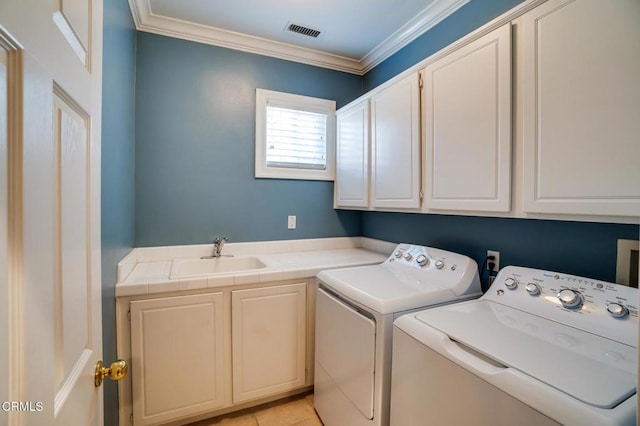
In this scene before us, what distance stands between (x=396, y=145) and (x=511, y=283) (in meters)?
1.01

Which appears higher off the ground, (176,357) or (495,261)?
(495,261)

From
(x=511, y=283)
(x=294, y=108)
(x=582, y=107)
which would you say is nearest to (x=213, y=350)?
(x=511, y=283)

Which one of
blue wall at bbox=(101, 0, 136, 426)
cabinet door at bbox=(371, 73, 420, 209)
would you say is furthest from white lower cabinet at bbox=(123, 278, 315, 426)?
cabinet door at bbox=(371, 73, 420, 209)

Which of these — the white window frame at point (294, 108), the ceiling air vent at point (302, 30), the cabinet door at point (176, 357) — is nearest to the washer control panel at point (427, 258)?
the white window frame at point (294, 108)

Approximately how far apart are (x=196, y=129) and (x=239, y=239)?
0.93 meters

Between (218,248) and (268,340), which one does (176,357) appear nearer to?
(268,340)

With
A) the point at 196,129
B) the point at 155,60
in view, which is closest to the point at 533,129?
the point at 196,129

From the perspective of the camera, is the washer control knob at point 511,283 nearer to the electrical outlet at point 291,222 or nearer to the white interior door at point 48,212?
the white interior door at point 48,212

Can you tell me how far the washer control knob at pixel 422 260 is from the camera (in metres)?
1.68

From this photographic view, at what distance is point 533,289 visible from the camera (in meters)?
1.16

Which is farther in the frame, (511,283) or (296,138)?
(296,138)

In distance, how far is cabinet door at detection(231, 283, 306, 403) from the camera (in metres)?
1.74

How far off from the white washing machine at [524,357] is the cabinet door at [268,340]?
2.84 ft

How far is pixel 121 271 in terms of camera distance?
1.51 m
